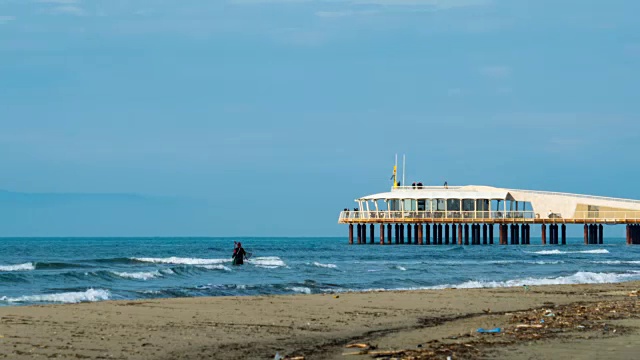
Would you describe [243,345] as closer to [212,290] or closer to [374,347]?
[374,347]

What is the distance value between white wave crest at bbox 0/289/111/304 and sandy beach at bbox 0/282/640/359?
2689 mm

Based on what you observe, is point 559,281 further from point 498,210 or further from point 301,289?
point 498,210

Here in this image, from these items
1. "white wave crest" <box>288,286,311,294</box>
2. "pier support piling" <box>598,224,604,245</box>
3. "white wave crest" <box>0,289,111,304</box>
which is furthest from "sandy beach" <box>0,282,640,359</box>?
"pier support piling" <box>598,224,604,245</box>

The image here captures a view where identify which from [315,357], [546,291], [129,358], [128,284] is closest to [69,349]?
[129,358]

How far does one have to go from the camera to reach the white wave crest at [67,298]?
20.1 meters

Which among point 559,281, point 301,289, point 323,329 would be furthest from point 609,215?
point 323,329

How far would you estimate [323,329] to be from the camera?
13.8 m

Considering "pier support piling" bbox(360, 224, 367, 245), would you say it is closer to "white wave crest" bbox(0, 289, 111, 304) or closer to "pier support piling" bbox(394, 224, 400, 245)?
"pier support piling" bbox(394, 224, 400, 245)

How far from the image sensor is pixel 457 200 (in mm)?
76250

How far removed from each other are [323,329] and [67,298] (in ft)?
28.6

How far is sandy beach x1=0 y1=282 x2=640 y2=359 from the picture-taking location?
36.5 ft

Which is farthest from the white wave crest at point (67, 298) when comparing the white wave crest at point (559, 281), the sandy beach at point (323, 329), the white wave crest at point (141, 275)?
the white wave crest at point (559, 281)

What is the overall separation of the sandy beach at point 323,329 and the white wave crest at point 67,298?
8.82 ft

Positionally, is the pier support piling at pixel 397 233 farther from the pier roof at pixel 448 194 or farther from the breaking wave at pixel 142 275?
the breaking wave at pixel 142 275
